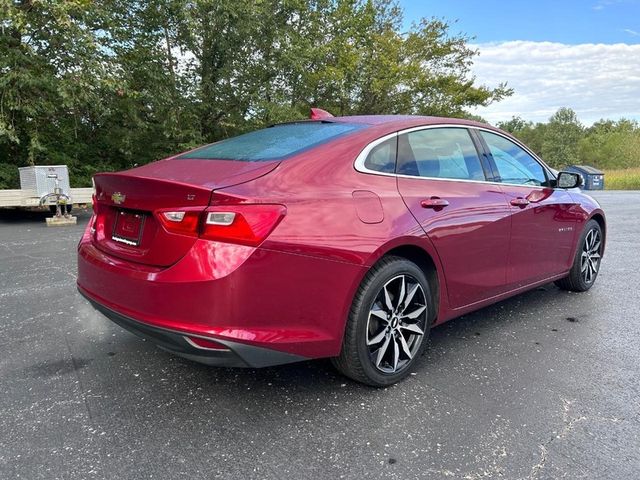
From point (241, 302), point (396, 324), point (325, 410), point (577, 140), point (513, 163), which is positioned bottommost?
point (325, 410)

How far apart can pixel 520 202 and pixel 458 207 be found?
839 millimetres

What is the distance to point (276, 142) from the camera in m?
2.99

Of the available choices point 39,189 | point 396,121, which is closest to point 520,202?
point 396,121

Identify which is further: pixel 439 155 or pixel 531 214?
pixel 531 214

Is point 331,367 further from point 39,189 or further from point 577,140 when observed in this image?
point 577,140

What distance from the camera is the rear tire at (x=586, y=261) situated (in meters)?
4.59

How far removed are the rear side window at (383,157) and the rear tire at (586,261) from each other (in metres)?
2.54

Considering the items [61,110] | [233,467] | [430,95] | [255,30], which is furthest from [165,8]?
[233,467]

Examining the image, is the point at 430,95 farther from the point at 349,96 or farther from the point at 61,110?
the point at 61,110

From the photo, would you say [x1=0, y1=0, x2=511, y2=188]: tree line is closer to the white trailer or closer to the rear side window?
the white trailer

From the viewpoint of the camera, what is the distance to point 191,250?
2.26m

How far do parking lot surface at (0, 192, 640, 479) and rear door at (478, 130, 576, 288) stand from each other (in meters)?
0.50

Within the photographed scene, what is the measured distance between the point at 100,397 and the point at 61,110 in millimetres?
12586

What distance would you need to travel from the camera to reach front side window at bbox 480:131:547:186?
148 inches
